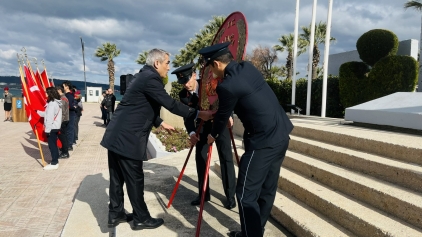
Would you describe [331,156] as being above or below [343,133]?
below

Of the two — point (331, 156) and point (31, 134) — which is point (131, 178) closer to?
point (331, 156)

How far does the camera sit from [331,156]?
400cm

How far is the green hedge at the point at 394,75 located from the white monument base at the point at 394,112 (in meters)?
4.15

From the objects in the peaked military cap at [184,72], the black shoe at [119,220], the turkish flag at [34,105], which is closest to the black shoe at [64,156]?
the turkish flag at [34,105]

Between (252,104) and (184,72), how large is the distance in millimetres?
1338

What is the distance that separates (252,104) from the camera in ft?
7.80

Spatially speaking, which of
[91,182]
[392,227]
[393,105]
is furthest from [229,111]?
[393,105]

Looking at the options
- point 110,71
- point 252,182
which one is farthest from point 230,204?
point 110,71

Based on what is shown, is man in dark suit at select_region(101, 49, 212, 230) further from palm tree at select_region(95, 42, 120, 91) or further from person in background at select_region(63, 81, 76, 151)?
palm tree at select_region(95, 42, 120, 91)

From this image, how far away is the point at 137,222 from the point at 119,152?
0.78m

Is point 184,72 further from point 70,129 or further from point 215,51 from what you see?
point 70,129

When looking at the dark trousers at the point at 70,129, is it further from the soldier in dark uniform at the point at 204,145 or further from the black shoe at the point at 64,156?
the soldier in dark uniform at the point at 204,145

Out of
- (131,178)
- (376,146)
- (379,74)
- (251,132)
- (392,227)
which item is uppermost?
(379,74)

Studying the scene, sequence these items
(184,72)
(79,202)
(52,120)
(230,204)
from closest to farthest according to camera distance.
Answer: (184,72), (230,204), (79,202), (52,120)
